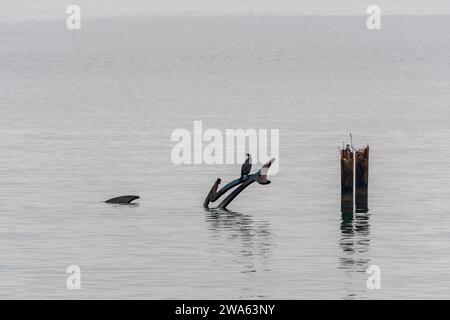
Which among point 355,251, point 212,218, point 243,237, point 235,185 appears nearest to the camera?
point 355,251

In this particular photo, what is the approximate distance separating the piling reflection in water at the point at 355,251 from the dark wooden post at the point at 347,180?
11.8 inches

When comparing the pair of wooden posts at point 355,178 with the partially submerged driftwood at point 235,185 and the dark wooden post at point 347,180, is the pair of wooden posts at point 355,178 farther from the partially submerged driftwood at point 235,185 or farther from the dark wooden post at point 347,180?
Result: the partially submerged driftwood at point 235,185

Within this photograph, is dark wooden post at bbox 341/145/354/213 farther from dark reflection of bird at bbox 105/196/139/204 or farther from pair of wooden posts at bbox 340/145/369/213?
dark reflection of bird at bbox 105/196/139/204

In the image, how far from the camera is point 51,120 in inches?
4606

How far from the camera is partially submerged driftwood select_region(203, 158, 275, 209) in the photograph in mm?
56500

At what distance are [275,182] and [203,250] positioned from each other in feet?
62.7

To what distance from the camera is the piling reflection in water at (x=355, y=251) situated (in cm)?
4503

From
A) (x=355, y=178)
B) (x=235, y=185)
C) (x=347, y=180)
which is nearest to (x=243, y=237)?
(x=235, y=185)

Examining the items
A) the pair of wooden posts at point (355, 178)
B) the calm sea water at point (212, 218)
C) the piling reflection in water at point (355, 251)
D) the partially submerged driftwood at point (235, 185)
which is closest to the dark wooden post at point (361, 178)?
the pair of wooden posts at point (355, 178)

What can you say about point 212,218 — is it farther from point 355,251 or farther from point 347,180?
point 355,251

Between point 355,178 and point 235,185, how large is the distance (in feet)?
12.9

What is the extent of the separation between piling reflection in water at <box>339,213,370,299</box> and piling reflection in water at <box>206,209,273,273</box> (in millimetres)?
2173

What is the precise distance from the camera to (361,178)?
5588cm

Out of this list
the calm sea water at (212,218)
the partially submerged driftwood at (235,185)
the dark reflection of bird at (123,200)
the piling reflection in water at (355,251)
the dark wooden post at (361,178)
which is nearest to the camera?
Result: the piling reflection in water at (355,251)
